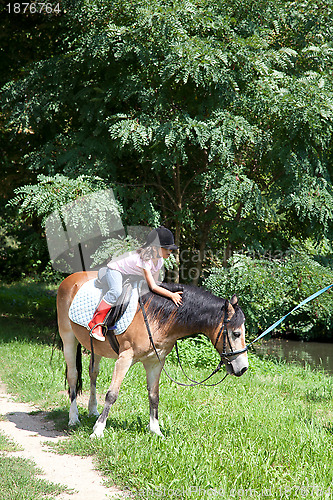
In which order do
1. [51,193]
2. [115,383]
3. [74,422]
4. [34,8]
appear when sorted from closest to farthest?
[115,383], [74,422], [51,193], [34,8]

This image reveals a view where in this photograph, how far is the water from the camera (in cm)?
1100

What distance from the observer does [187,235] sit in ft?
35.4

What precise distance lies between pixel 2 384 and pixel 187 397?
2.86m

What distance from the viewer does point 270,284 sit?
28.4 feet

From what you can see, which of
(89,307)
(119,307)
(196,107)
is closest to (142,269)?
(119,307)

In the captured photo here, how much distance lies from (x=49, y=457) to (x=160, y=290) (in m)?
1.96

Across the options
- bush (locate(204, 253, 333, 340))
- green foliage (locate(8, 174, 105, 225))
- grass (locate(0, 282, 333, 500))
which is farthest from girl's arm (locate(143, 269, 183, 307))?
bush (locate(204, 253, 333, 340))

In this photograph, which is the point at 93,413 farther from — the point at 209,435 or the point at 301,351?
the point at 301,351

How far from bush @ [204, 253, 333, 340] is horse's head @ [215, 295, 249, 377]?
13.7ft

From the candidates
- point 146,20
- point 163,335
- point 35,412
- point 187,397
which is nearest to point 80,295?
point 163,335

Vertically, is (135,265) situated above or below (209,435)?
above

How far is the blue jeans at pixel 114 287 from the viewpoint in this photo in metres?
4.84

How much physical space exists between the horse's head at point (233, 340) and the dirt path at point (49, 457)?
58.0 inches

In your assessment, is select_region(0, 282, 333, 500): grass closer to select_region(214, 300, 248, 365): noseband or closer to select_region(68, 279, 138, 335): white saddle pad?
select_region(214, 300, 248, 365): noseband
